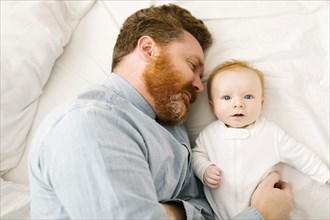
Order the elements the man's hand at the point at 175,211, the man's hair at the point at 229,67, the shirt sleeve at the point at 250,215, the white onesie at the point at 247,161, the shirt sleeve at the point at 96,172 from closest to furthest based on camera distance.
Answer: the shirt sleeve at the point at 96,172
the man's hand at the point at 175,211
the shirt sleeve at the point at 250,215
the white onesie at the point at 247,161
the man's hair at the point at 229,67

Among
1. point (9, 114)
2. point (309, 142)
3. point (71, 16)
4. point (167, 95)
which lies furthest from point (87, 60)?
point (309, 142)

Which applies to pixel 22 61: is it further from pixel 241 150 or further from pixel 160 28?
pixel 241 150

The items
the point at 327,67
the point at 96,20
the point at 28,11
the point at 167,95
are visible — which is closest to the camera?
the point at 167,95

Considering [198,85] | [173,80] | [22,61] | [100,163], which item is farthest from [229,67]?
[22,61]

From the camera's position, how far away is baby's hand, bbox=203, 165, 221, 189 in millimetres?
1166

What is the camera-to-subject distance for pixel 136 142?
3.06 ft

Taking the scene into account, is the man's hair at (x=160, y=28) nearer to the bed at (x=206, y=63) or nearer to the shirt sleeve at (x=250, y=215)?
the bed at (x=206, y=63)

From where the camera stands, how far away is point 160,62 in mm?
1188

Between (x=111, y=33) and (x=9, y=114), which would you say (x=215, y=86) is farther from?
(x=9, y=114)

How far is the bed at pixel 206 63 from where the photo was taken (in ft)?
4.16

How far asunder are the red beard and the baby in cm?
15

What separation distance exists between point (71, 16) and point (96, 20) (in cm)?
11

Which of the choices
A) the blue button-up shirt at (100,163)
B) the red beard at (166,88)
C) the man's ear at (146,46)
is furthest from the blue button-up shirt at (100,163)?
the man's ear at (146,46)

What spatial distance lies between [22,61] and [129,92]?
0.51m
